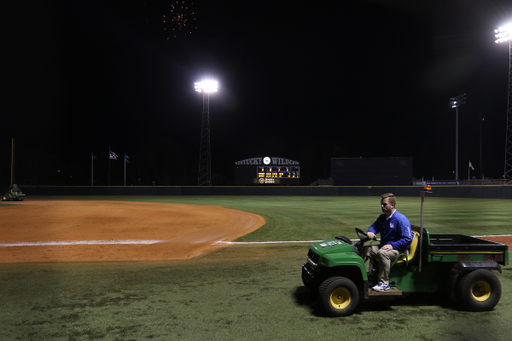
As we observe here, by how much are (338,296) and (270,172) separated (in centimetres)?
3962

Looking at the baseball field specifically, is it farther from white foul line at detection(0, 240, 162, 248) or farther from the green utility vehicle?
the green utility vehicle

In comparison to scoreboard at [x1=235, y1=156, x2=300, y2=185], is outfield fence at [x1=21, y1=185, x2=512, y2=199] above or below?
below

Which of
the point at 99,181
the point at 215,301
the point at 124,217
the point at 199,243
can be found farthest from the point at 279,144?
the point at 215,301

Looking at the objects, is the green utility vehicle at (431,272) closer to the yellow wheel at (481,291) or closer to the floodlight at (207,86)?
the yellow wheel at (481,291)

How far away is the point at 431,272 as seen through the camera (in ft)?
15.3

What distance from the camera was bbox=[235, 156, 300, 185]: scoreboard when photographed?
43938 millimetres

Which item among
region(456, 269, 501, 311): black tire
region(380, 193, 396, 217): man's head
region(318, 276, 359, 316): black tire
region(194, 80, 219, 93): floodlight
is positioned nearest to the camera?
region(318, 276, 359, 316): black tire

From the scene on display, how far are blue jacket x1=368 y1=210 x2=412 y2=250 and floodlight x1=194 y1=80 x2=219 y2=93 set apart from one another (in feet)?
127

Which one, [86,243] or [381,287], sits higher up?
[381,287]

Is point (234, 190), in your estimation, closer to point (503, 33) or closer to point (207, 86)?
point (207, 86)

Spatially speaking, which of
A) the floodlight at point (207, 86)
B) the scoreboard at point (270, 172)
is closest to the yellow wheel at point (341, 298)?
the floodlight at point (207, 86)

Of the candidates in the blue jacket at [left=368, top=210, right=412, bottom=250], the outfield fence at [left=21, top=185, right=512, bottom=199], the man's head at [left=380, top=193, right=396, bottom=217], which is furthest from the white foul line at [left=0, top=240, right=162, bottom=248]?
the outfield fence at [left=21, top=185, right=512, bottom=199]

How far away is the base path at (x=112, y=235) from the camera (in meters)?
8.65

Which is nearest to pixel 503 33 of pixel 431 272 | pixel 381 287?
pixel 431 272
